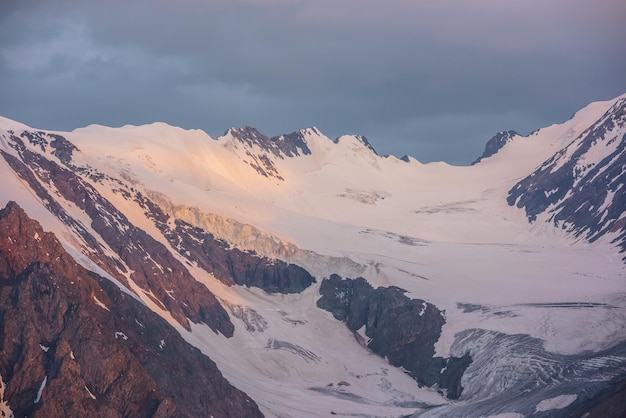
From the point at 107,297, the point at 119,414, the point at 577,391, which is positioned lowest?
the point at 119,414

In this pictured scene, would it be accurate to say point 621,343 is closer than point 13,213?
No

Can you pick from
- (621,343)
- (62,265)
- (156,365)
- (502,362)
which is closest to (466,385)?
(502,362)

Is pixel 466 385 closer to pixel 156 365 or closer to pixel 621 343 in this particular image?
pixel 621 343

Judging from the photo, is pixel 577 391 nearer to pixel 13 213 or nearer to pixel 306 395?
pixel 306 395

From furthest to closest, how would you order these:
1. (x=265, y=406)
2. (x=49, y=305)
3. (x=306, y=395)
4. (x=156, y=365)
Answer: (x=306, y=395) → (x=265, y=406) → (x=156, y=365) → (x=49, y=305)

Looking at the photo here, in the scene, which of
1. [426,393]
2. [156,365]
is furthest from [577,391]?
[156,365]

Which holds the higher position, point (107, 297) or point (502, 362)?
point (502, 362)

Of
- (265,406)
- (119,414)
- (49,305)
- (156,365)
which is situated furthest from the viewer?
(265,406)
